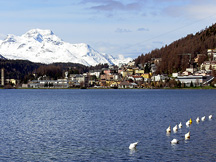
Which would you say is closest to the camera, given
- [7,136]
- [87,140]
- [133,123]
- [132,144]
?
[132,144]

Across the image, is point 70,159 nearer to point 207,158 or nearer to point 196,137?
point 207,158

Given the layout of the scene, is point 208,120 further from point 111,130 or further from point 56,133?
point 56,133

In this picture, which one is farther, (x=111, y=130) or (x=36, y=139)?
(x=111, y=130)

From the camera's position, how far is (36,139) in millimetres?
37281

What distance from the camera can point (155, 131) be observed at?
41781mm

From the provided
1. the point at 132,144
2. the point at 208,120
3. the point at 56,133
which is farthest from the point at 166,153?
the point at 208,120

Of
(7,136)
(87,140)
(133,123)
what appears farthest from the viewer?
(133,123)

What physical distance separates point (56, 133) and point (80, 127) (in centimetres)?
512

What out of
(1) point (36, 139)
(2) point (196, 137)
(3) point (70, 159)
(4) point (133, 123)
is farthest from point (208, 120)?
(3) point (70, 159)

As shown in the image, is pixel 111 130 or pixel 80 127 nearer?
pixel 111 130

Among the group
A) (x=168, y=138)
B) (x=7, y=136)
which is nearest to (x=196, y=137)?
(x=168, y=138)

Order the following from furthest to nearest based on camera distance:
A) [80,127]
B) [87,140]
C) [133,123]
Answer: [133,123], [80,127], [87,140]

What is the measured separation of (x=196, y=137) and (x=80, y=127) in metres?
13.9

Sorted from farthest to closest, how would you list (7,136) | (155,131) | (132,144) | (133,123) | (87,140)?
(133,123), (155,131), (7,136), (87,140), (132,144)
